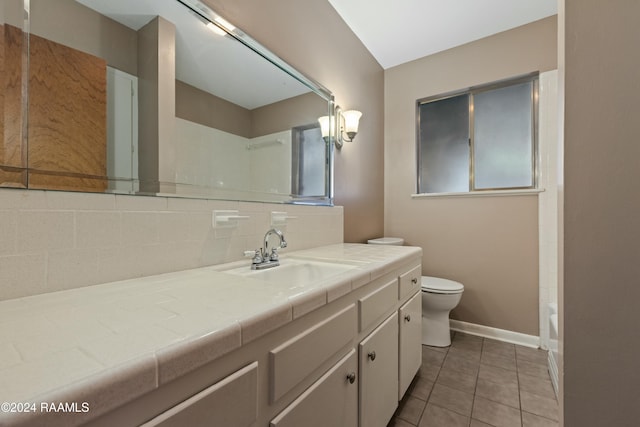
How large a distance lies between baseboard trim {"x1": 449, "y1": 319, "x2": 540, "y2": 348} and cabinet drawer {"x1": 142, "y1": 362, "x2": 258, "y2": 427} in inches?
96.7

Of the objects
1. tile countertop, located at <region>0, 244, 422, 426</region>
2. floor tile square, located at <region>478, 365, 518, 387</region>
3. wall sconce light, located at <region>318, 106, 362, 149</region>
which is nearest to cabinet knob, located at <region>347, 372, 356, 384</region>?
tile countertop, located at <region>0, 244, 422, 426</region>

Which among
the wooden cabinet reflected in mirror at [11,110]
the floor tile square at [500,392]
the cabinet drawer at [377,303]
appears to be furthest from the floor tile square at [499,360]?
the wooden cabinet reflected in mirror at [11,110]

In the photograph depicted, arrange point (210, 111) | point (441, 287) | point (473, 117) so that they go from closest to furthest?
point (210, 111)
point (441, 287)
point (473, 117)

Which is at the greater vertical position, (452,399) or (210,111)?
(210,111)

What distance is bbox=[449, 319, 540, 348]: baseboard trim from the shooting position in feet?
7.16

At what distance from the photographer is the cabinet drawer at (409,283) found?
140cm

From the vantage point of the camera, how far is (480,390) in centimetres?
163

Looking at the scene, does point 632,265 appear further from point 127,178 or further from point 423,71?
point 423,71

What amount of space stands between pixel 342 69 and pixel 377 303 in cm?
190

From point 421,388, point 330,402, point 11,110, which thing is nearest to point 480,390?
point 421,388

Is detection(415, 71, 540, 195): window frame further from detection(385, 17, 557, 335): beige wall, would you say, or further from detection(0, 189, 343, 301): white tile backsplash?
detection(0, 189, 343, 301): white tile backsplash

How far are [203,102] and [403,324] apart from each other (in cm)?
145

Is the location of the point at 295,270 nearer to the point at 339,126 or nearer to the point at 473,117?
the point at 339,126

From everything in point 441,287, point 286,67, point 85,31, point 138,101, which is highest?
point 286,67
